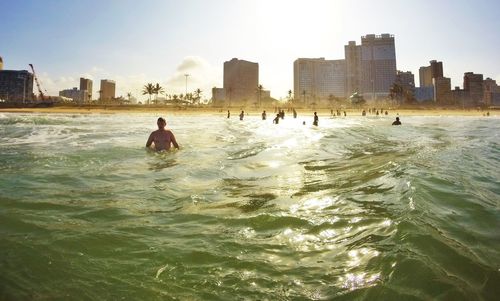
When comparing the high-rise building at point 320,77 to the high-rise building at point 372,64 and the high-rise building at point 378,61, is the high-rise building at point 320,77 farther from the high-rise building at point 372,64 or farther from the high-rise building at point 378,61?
the high-rise building at point 378,61

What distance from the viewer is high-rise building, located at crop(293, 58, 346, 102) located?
196 meters

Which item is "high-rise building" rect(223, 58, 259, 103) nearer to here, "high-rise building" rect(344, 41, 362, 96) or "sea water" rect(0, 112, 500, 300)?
"high-rise building" rect(344, 41, 362, 96)

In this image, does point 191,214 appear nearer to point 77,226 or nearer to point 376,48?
point 77,226

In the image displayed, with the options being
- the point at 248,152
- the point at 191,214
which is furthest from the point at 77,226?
the point at 248,152

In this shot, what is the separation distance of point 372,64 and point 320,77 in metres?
29.4

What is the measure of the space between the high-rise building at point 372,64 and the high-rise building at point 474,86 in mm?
38349

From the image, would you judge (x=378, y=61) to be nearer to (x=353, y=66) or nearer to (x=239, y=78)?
(x=353, y=66)

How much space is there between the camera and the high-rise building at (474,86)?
178625 millimetres

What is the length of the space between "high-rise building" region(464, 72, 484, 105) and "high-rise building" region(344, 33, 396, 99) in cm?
3835

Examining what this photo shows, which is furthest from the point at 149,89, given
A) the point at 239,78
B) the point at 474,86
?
the point at 474,86

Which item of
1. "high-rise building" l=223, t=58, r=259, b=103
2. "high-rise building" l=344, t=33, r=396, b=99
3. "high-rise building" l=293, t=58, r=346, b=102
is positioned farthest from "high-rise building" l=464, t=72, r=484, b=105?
"high-rise building" l=223, t=58, r=259, b=103

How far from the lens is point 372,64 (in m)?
184

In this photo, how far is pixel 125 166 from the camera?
26.9ft

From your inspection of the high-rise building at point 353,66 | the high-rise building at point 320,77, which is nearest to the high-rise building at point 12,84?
the high-rise building at point 320,77
